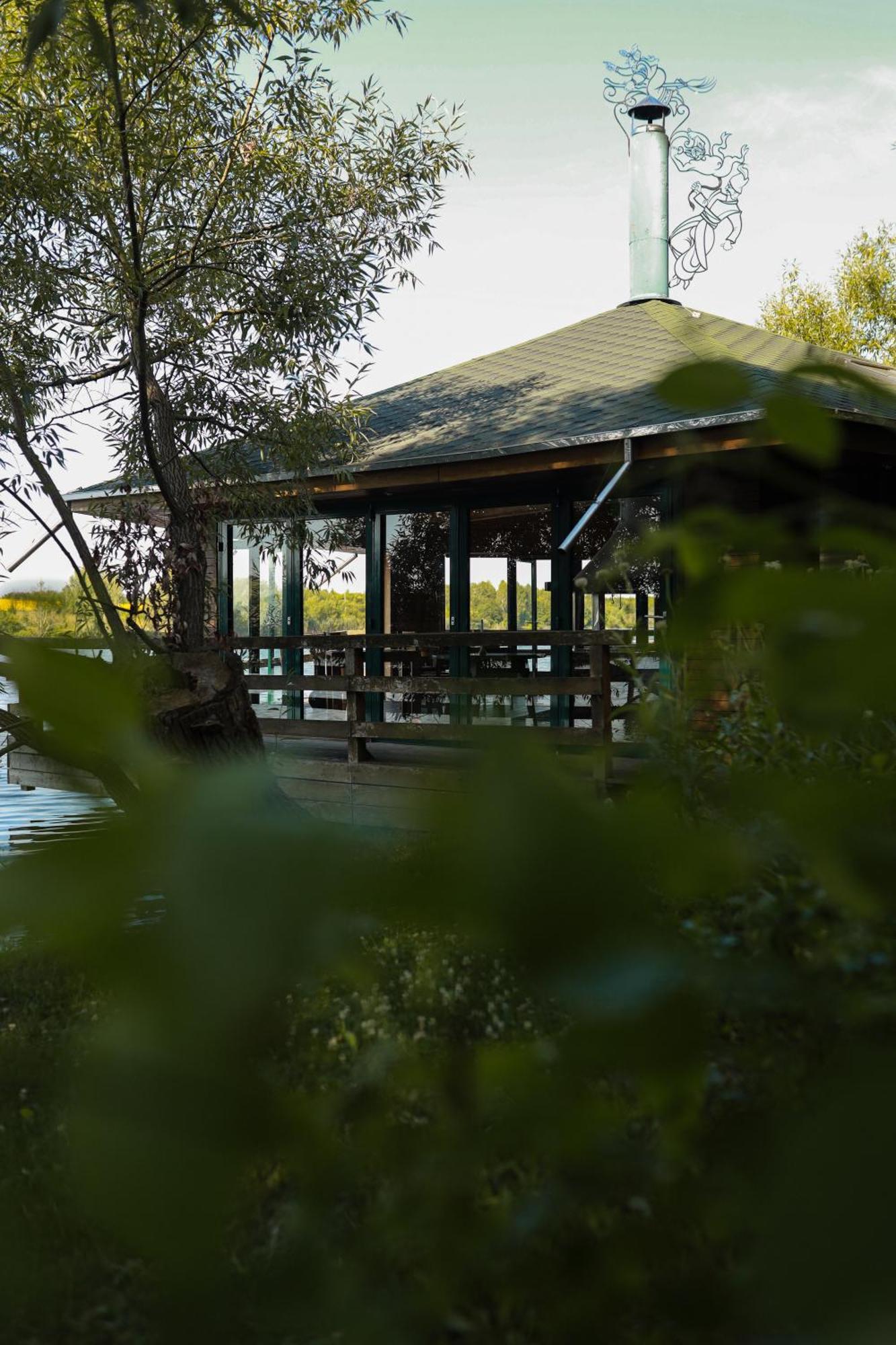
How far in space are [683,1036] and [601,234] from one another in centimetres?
1658

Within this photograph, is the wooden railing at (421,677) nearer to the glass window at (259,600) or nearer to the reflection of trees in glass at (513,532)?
the glass window at (259,600)

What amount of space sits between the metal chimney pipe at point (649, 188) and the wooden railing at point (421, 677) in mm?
5513

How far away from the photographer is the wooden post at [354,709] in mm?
9828

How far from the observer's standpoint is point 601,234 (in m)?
15.6

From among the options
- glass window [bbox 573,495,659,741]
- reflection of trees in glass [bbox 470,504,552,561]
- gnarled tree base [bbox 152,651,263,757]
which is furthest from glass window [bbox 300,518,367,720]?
gnarled tree base [bbox 152,651,263,757]

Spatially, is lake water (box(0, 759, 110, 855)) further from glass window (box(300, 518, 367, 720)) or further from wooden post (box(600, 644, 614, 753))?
glass window (box(300, 518, 367, 720))

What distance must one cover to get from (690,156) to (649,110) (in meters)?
0.81

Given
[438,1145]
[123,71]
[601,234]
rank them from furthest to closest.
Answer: [601,234], [123,71], [438,1145]

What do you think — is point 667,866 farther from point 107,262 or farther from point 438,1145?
point 107,262

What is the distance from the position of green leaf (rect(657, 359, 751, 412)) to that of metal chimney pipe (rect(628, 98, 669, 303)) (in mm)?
14362

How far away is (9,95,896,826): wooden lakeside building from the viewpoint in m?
9.72

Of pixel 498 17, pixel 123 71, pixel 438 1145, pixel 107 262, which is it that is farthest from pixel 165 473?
pixel 498 17

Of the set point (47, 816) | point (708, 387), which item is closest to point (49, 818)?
point (47, 816)

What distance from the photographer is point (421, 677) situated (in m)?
10.8
